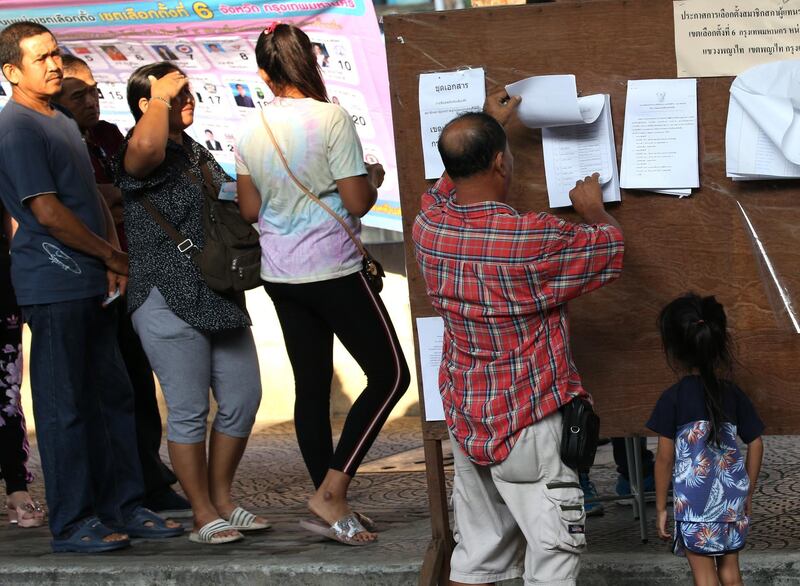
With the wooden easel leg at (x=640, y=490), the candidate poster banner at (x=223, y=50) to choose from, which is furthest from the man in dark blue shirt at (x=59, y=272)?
the wooden easel leg at (x=640, y=490)

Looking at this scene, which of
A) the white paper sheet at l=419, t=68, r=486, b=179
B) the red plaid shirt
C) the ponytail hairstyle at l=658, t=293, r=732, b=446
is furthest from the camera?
the white paper sheet at l=419, t=68, r=486, b=179

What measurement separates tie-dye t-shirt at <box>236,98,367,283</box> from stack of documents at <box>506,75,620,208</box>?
832 millimetres

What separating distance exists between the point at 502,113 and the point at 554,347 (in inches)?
31.4

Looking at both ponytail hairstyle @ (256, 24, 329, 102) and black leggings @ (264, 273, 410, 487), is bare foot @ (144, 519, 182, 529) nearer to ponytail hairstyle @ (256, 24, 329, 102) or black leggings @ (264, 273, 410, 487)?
black leggings @ (264, 273, 410, 487)

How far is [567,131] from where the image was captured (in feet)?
14.1

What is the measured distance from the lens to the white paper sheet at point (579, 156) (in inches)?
167

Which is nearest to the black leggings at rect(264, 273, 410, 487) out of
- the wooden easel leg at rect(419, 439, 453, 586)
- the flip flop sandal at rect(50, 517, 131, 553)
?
the wooden easel leg at rect(419, 439, 453, 586)

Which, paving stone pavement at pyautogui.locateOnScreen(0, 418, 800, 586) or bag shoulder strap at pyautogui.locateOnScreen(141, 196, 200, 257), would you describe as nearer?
paving stone pavement at pyautogui.locateOnScreen(0, 418, 800, 586)

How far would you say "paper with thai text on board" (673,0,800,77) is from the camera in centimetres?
409

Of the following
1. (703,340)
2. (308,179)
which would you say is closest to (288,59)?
(308,179)

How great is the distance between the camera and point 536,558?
12.8 feet

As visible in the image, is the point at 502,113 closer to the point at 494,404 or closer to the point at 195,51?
the point at 494,404

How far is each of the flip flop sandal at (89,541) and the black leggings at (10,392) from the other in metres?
0.81

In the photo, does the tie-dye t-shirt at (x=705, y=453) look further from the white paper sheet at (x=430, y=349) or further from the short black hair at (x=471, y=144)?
the short black hair at (x=471, y=144)
